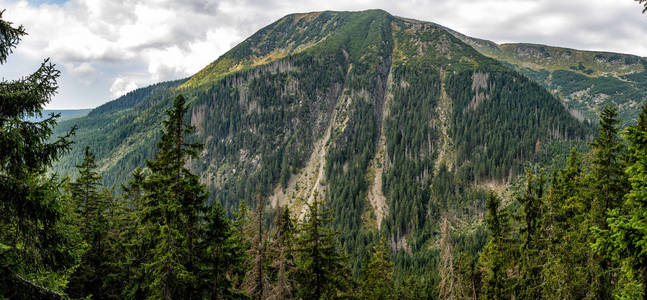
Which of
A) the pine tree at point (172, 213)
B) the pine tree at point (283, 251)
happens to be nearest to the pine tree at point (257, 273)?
the pine tree at point (283, 251)

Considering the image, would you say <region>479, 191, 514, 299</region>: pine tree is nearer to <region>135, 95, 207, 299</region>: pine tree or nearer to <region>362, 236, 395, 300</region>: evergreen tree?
<region>362, 236, 395, 300</region>: evergreen tree

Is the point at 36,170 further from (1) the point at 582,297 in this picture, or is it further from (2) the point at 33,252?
(1) the point at 582,297

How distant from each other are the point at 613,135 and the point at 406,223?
135219 millimetres

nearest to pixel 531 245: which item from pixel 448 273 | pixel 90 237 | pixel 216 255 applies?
pixel 448 273

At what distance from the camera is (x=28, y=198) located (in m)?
7.19

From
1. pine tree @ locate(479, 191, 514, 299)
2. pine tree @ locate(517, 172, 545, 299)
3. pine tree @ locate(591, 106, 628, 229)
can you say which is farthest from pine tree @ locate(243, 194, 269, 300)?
pine tree @ locate(591, 106, 628, 229)

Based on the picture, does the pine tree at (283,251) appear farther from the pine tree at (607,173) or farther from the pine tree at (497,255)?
the pine tree at (607,173)

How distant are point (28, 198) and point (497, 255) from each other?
86.9 ft

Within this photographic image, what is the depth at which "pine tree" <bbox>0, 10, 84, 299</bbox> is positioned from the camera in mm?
7328

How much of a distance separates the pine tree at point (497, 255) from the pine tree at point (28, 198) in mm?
24766

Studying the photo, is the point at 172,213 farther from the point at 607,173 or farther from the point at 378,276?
the point at 378,276

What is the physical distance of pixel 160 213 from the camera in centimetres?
1589

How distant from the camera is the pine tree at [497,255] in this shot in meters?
23.5

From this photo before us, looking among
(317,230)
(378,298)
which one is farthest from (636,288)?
(378,298)
